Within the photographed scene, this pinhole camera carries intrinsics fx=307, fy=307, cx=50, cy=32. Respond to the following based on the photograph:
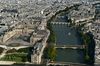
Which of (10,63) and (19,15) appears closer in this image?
(10,63)

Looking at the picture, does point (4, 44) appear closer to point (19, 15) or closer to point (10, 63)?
point (10, 63)

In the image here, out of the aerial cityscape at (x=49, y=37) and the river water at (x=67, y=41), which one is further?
the river water at (x=67, y=41)

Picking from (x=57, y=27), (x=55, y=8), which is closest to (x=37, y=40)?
(x=57, y=27)

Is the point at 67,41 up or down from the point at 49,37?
down

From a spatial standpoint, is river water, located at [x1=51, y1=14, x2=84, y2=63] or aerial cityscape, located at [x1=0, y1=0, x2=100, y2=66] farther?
river water, located at [x1=51, y1=14, x2=84, y2=63]
